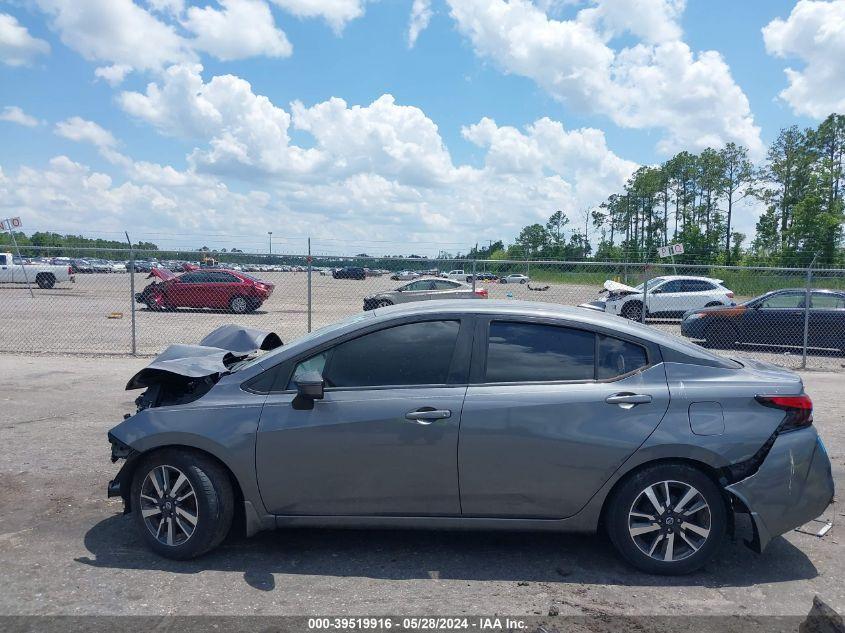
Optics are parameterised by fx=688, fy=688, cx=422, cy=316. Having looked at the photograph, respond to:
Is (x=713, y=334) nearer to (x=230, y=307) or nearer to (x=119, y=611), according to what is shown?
(x=230, y=307)

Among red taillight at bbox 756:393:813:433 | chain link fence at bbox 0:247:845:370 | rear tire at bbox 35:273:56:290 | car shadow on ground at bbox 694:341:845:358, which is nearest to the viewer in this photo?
red taillight at bbox 756:393:813:433

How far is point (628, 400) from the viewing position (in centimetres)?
399

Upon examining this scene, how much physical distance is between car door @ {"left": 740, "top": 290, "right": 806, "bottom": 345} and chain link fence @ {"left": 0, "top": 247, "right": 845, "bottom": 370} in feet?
0.07

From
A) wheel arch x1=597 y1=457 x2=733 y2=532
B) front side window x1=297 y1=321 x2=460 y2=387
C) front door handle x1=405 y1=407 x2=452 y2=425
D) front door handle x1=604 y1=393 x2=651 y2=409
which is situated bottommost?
wheel arch x1=597 y1=457 x2=733 y2=532

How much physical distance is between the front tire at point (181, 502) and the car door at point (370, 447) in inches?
11.1

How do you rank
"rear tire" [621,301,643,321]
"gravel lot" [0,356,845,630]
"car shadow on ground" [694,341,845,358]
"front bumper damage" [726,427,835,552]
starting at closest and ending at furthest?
"gravel lot" [0,356,845,630] < "front bumper damage" [726,427,835,552] < "car shadow on ground" [694,341,845,358] < "rear tire" [621,301,643,321]

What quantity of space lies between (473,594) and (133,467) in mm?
2172

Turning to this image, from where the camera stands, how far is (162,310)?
20109 mm

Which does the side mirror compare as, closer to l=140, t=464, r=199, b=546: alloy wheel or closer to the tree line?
l=140, t=464, r=199, b=546: alloy wheel

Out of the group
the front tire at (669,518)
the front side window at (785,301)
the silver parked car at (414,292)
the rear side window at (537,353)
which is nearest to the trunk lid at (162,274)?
the silver parked car at (414,292)

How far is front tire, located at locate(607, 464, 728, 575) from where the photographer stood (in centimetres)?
395

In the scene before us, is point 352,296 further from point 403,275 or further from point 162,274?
point 162,274

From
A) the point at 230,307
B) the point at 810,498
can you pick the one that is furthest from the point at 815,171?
the point at 810,498

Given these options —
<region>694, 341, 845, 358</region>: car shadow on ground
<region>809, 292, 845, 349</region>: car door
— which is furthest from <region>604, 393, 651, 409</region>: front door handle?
<region>809, 292, 845, 349</region>: car door
